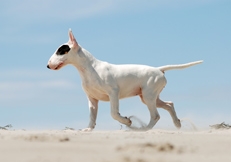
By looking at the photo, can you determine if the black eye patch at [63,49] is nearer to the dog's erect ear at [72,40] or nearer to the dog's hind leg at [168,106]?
the dog's erect ear at [72,40]

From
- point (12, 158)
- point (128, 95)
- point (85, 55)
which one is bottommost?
point (12, 158)

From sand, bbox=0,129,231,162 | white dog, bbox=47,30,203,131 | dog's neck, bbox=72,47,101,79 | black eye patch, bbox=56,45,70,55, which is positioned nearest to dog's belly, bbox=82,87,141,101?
white dog, bbox=47,30,203,131

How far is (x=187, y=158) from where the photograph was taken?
Result: 6.06 metres

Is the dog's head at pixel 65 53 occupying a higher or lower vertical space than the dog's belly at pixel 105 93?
higher

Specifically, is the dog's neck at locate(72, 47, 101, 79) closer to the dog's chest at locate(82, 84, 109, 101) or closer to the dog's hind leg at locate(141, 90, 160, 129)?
the dog's chest at locate(82, 84, 109, 101)

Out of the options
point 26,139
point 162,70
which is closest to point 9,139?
point 26,139

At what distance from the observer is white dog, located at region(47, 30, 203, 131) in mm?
11820

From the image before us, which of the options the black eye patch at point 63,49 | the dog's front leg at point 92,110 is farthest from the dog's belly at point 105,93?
the black eye patch at point 63,49

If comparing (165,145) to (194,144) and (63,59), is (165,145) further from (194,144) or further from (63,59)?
(63,59)

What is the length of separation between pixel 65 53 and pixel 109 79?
115 cm

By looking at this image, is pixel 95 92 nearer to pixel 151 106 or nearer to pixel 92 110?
pixel 92 110

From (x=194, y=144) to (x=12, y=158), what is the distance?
253cm

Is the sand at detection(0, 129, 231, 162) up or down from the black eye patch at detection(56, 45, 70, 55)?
down

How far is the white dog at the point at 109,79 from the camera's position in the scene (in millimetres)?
11820
